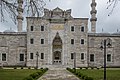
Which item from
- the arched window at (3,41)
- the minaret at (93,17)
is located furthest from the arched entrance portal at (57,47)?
the arched window at (3,41)

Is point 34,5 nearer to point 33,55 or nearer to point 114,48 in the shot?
point 33,55

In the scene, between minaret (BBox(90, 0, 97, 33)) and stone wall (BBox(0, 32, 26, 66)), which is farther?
minaret (BBox(90, 0, 97, 33))

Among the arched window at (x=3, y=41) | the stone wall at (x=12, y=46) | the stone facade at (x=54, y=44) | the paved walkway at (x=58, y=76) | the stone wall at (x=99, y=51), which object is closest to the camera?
the paved walkway at (x=58, y=76)

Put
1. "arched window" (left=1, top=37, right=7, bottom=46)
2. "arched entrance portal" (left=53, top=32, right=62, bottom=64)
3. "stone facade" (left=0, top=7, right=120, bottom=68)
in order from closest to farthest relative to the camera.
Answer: "stone facade" (left=0, top=7, right=120, bottom=68) → "arched entrance portal" (left=53, top=32, right=62, bottom=64) → "arched window" (left=1, top=37, right=7, bottom=46)

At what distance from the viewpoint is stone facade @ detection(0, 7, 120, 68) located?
51.5m

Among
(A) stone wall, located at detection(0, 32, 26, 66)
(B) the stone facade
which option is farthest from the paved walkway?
(A) stone wall, located at detection(0, 32, 26, 66)

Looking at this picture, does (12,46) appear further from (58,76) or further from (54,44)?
(58,76)

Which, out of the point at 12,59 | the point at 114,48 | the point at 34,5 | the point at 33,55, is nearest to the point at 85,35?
the point at 114,48

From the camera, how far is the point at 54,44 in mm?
A: 52531

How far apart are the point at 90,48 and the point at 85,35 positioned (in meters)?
3.05

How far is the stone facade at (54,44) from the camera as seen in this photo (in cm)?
5147

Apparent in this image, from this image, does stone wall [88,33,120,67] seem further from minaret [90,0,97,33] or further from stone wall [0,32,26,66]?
stone wall [0,32,26,66]

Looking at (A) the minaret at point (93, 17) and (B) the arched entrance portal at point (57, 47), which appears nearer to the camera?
(B) the arched entrance portal at point (57, 47)

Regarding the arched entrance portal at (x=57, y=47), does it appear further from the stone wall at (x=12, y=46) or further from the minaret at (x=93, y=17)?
the minaret at (x=93, y=17)
